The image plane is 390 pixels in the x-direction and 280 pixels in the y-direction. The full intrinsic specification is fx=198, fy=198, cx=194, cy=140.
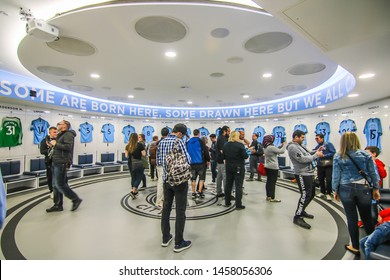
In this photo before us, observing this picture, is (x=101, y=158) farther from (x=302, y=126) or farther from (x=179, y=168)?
(x=302, y=126)

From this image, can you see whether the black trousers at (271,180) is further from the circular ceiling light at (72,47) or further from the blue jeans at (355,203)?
the circular ceiling light at (72,47)

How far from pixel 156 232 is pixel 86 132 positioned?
271 inches

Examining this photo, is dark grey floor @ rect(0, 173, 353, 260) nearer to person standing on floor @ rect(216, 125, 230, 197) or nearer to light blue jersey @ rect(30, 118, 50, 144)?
person standing on floor @ rect(216, 125, 230, 197)

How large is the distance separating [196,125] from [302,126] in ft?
16.2

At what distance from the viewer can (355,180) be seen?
228cm

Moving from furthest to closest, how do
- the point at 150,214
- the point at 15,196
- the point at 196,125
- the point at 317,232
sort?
1. the point at 196,125
2. the point at 15,196
3. the point at 150,214
4. the point at 317,232

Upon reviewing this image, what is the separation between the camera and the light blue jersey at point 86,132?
8.19 meters

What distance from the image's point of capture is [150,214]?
12.1 ft

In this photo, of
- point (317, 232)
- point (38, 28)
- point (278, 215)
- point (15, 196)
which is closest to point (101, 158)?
point (15, 196)

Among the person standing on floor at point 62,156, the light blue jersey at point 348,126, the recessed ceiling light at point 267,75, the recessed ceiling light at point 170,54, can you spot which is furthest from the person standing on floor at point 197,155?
the light blue jersey at point 348,126

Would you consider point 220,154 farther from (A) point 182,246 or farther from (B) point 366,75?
(B) point 366,75

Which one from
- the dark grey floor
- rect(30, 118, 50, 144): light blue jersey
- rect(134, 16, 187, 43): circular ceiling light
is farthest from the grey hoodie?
rect(30, 118, 50, 144): light blue jersey

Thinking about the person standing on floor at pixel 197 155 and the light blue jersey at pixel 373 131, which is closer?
the person standing on floor at pixel 197 155

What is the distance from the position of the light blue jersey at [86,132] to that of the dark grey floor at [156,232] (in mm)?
3929
